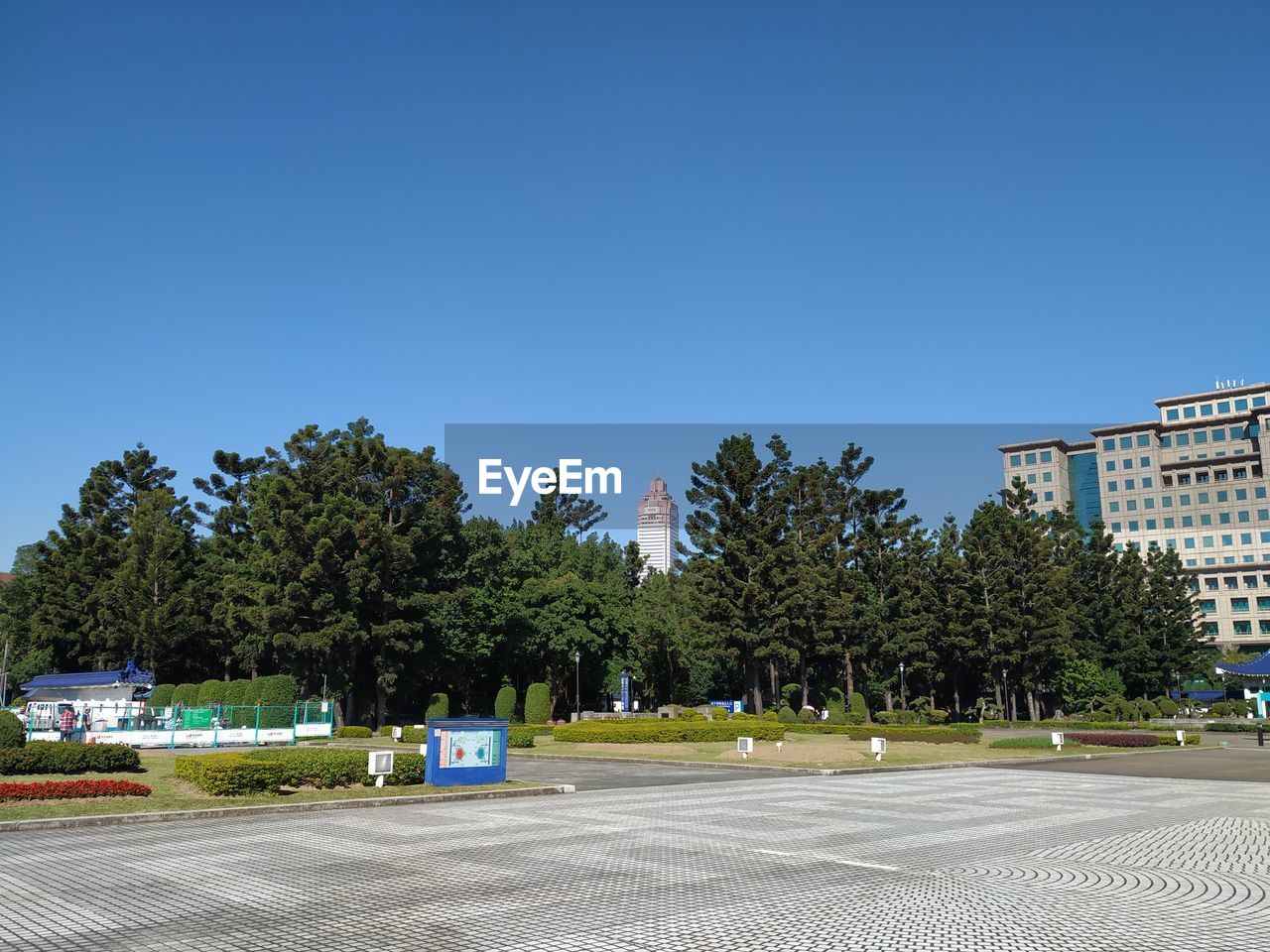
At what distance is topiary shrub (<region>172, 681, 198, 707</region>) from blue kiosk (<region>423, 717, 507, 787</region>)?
1432 inches

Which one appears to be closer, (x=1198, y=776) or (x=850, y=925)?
(x=850, y=925)

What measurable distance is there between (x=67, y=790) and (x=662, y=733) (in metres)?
23.1

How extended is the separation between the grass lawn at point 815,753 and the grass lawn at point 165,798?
415 inches

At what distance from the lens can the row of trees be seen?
5041 cm

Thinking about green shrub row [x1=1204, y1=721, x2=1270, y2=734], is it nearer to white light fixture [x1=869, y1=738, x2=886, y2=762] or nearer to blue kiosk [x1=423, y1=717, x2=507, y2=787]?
white light fixture [x1=869, y1=738, x2=886, y2=762]

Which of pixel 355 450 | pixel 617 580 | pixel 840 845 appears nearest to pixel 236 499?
pixel 355 450

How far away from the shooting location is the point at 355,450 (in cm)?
5294

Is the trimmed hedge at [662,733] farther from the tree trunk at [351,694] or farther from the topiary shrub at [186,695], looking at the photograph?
the topiary shrub at [186,695]

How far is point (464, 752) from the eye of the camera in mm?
19203

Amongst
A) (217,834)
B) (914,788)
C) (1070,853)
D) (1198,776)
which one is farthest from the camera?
(1198,776)

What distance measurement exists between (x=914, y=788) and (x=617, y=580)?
6183cm

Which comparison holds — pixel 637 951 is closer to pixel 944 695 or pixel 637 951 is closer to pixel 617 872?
pixel 617 872

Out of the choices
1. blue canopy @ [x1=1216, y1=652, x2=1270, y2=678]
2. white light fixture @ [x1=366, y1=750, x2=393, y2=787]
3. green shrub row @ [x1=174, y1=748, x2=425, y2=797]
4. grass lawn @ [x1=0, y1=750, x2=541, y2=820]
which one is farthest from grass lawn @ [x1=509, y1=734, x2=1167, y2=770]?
blue canopy @ [x1=1216, y1=652, x2=1270, y2=678]

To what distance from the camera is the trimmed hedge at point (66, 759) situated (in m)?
19.3
